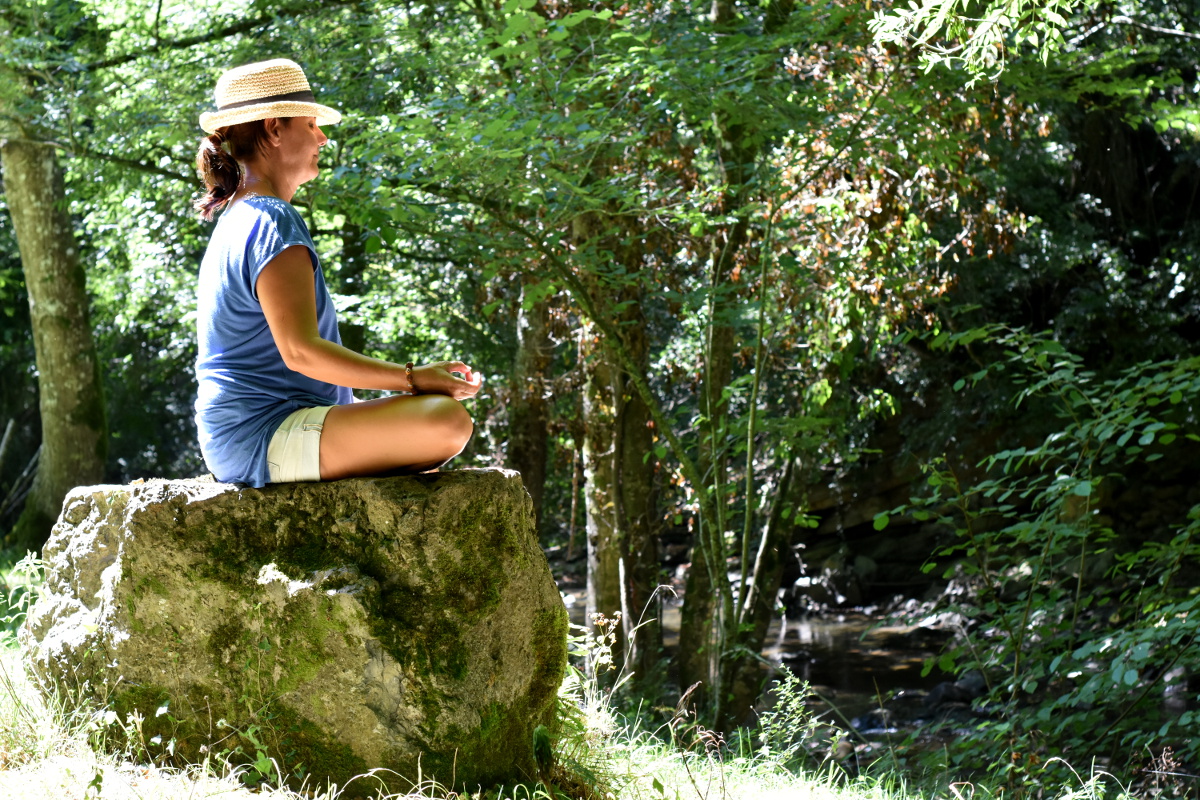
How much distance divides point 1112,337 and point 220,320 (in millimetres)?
12017

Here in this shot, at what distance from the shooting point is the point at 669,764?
3805mm

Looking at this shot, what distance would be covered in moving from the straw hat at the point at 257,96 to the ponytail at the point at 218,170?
0.06 meters

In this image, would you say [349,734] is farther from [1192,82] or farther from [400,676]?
[1192,82]

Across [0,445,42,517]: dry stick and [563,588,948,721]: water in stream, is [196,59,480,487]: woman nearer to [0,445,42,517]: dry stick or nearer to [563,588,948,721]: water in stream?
[563,588,948,721]: water in stream

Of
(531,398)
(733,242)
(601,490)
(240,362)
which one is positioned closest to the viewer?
(240,362)

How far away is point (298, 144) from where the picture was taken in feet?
10.2

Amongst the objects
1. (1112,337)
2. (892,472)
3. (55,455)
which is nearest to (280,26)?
(55,455)

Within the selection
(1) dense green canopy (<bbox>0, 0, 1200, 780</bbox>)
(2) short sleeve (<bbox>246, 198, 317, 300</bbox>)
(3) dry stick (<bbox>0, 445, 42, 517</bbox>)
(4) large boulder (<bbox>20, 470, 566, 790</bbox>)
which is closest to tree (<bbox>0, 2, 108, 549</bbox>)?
(1) dense green canopy (<bbox>0, 0, 1200, 780</bbox>)

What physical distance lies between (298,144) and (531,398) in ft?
18.0

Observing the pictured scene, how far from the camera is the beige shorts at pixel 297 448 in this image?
2.97 metres

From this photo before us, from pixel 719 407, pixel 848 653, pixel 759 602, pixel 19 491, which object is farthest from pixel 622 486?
pixel 19 491

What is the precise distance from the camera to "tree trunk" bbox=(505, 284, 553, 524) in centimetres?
850

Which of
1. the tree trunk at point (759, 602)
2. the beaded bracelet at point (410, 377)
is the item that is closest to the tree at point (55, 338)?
the tree trunk at point (759, 602)

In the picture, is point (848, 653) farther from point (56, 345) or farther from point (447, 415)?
point (447, 415)
